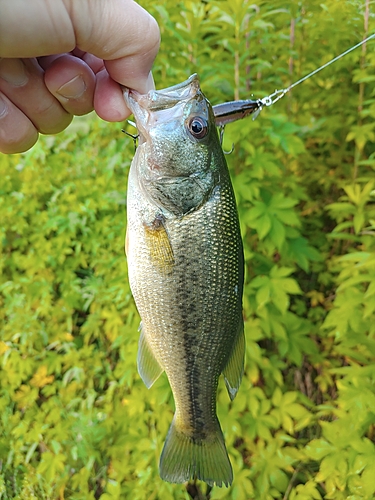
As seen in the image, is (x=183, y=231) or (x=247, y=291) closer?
(x=183, y=231)

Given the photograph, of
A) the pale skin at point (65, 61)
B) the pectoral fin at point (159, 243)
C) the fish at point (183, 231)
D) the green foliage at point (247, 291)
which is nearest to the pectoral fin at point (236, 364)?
the fish at point (183, 231)

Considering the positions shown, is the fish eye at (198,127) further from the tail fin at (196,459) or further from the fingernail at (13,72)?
the tail fin at (196,459)

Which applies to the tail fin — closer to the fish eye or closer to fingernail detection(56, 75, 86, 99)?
the fish eye

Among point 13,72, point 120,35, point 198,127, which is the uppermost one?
point 120,35

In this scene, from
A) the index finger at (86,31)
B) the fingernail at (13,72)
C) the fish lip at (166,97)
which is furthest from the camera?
the fingernail at (13,72)

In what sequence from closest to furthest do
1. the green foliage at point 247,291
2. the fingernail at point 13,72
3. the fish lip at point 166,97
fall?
the fish lip at point 166,97 → the fingernail at point 13,72 → the green foliage at point 247,291

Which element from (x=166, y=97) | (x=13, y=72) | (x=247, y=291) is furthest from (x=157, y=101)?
(x=247, y=291)

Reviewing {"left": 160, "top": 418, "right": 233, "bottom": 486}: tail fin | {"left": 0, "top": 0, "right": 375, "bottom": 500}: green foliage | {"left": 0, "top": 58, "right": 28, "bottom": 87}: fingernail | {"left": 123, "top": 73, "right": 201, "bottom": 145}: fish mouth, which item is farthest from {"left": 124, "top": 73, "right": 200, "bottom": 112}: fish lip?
{"left": 160, "top": 418, "right": 233, "bottom": 486}: tail fin

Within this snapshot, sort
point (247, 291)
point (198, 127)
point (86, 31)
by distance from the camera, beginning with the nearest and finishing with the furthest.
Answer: point (86, 31), point (198, 127), point (247, 291)

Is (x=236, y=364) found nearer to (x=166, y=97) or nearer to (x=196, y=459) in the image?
(x=196, y=459)
